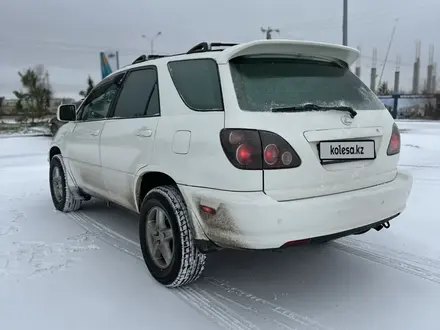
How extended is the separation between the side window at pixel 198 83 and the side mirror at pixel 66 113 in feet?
6.46

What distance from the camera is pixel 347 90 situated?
Result: 118 inches

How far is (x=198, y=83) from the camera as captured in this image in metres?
2.86

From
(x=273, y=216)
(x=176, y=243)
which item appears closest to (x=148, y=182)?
(x=176, y=243)

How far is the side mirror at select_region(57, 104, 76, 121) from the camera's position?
4.59 m

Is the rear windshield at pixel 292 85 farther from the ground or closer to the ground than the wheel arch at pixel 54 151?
farther from the ground

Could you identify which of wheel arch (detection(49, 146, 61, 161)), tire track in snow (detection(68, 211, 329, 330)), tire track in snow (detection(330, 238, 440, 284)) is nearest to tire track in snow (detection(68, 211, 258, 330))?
tire track in snow (detection(68, 211, 329, 330))

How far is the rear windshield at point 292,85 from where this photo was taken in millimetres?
2592

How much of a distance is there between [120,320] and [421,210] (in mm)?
3683

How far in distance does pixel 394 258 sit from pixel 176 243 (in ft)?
6.29

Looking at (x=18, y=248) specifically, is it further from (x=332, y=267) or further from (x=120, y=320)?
(x=332, y=267)

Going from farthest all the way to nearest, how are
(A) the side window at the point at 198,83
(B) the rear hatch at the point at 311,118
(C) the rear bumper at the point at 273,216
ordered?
1. (A) the side window at the point at 198,83
2. (B) the rear hatch at the point at 311,118
3. (C) the rear bumper at the point at 273,216

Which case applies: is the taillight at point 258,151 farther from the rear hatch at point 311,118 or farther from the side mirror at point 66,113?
the side mirror at point 66,113

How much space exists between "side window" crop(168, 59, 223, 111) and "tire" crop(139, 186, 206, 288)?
65cm
